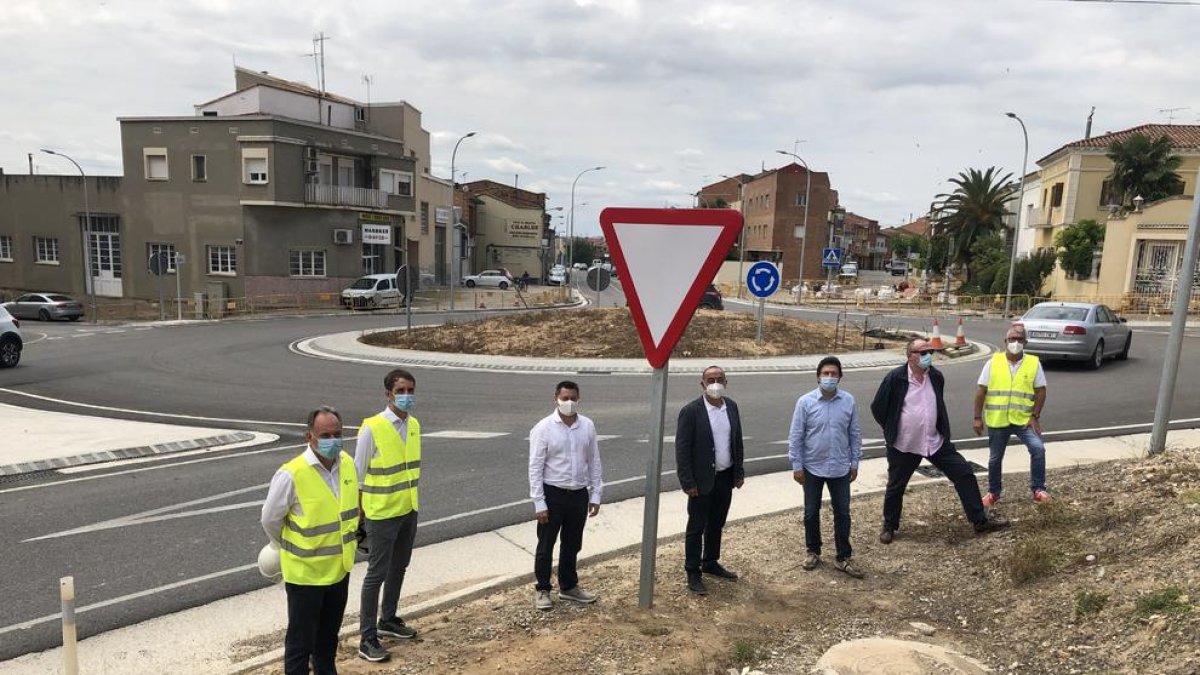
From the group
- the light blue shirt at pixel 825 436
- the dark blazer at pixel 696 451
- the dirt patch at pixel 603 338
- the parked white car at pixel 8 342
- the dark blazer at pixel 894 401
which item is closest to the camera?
the dark blazer at pixel 696 451

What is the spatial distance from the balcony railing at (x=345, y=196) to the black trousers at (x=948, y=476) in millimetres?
36725

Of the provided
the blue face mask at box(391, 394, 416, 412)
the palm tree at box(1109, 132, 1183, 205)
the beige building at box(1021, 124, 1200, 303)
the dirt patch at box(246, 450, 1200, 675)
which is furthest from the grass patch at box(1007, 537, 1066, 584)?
the palm tree at box(1109, 132, 1183, 205)

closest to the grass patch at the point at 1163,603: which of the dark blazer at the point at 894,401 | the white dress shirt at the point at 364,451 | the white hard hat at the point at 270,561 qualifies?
the dark blazer at the point at 894,401

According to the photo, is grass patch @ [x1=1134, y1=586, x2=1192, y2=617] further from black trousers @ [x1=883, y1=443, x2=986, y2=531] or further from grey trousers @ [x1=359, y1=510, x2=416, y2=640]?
grey trousers @ [x1=359, y1=510, x2=416, y2=640]

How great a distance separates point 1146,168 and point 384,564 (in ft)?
155

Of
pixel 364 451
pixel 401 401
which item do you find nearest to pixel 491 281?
pixel 401 401

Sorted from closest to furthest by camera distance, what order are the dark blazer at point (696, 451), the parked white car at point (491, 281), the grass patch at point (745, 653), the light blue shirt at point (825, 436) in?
the grass patch at point (745, 653) < the dark blazer at point (696, 451) < the light blue shirt at point (825, 436) < the parked white car at point (491, 281)

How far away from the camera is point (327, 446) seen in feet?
12.4

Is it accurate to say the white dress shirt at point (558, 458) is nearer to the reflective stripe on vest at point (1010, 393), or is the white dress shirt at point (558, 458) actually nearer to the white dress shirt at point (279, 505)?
the white dress shirt at point (279, 505)

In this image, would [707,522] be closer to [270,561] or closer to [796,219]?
[270,561]

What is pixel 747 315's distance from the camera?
24.6 metres

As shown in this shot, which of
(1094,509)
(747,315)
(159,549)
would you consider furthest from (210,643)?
(747,315)

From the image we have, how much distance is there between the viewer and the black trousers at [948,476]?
19.4 ft

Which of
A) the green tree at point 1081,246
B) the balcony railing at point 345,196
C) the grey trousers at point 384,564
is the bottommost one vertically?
the grey trousers at point 384,564
